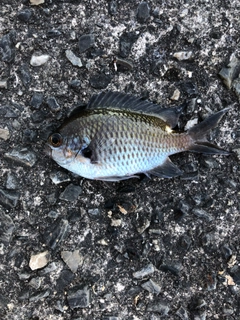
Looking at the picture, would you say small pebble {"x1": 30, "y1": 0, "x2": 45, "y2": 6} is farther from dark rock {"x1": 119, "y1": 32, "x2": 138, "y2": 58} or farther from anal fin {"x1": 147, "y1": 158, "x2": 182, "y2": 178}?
anal fin {"x1": 147, "y1": 158, "x2": 182, "y2": 178}

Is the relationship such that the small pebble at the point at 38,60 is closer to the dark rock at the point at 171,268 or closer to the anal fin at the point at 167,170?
the anal fin at the point at 167,170

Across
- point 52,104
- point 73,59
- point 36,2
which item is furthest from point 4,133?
point 36,2

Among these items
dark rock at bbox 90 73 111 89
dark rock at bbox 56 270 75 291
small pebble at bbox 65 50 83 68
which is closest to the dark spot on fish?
dark rock at bbox 90 73 111 89

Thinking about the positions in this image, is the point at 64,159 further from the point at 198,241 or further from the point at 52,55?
the point at 198,241

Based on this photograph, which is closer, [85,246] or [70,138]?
[70,138]

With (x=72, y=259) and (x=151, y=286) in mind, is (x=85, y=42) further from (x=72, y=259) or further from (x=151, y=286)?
(x=151, y=286)

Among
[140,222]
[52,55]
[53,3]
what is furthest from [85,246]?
[53,3]
